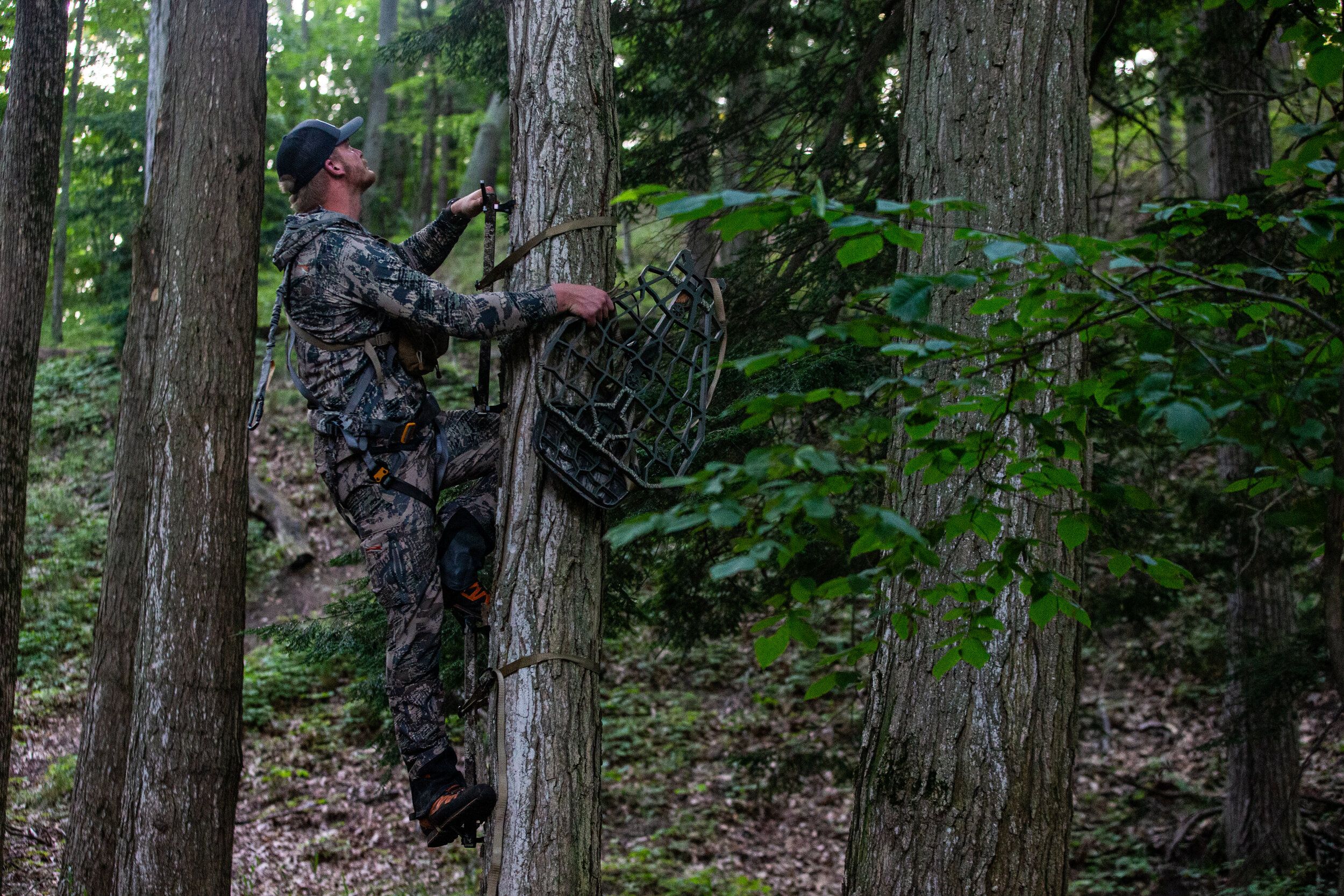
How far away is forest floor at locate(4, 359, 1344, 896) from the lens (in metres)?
7.36

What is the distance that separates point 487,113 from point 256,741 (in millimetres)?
12458

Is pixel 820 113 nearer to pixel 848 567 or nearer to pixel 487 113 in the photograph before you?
pixel 848 567

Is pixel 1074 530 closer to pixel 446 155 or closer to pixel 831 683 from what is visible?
pixel 831 683

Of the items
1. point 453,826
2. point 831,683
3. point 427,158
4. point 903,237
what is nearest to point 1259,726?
point 831,683

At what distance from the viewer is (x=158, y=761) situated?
194 inches

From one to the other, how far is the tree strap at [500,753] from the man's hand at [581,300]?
3.55 ft

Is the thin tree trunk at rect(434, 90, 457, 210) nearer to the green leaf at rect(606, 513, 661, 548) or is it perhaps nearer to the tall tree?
the tall tree

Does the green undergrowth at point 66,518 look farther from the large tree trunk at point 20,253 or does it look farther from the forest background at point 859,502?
the large tree trunk at point 20,253

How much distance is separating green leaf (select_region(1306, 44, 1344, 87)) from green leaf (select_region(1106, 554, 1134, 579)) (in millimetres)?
1206

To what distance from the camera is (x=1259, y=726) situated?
7.23 meters

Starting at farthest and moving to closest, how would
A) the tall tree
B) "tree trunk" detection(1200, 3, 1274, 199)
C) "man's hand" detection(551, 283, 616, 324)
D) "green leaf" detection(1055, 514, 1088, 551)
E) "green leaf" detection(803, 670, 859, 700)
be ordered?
"tree trunk" detection(1200, 3, 1274, 199), the tall tree, "man's hand" detection(551, 283, 616, 324), "green leaf" detection(1055, 514, 1088, 551), "green leaf" detection(803, 670, 859, 700)

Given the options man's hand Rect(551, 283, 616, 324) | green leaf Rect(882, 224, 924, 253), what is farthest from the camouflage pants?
green leaf Rect(882, 224, 924, 253)

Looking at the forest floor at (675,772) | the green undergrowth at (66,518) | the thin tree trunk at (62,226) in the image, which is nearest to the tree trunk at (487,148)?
the thin tree trunk at (62,226)

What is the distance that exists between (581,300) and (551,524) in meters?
0.73
